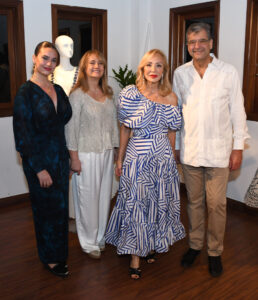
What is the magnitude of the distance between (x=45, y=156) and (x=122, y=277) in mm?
1035

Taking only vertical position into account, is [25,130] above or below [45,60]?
below

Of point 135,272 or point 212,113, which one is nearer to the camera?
point 212,113

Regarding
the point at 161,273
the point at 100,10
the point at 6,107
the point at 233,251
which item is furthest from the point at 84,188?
the point at 100,10

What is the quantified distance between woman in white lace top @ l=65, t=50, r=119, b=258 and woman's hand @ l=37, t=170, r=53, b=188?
300mm

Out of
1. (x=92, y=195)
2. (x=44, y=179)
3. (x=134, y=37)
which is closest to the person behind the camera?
(x=44, y=179)

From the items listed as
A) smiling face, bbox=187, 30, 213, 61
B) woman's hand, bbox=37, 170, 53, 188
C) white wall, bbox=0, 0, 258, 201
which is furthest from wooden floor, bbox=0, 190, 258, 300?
smiling face, bbox=187, 30, 213, 61

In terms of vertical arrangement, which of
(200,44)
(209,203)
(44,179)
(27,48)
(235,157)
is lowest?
(209,203)

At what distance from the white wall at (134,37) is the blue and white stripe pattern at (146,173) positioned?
1.56 metres

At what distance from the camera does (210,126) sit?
2.61m

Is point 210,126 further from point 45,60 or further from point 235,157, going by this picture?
point 45,60

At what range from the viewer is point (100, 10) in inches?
182

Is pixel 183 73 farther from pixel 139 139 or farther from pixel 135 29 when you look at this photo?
pixel 135 29

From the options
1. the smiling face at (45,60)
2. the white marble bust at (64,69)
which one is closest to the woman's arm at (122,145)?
the smiling face at (45,60)

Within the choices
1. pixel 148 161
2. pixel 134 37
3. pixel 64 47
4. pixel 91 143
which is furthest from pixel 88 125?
pixel 134 37
